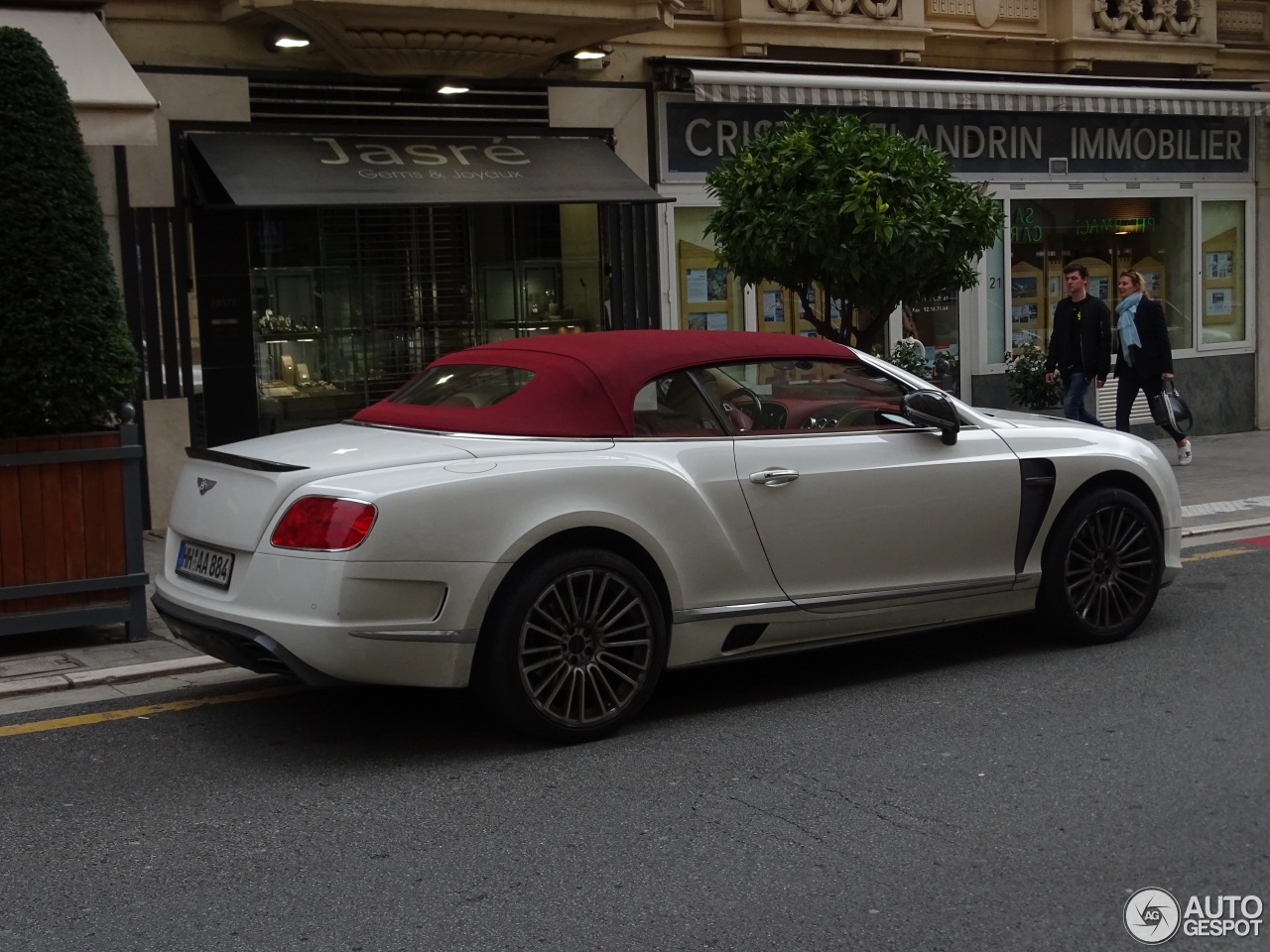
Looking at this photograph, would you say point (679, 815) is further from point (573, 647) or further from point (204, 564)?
point (204, 564)

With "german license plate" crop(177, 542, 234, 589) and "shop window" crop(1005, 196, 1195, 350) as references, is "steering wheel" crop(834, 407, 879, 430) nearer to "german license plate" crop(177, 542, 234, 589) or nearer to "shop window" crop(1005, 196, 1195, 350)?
"german license plate" crop(177, 542, 234, 589)

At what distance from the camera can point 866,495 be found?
6.46 metres

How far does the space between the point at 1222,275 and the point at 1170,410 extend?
18.6 ft

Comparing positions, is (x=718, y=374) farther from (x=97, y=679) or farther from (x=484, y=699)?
(x=97, y=679)

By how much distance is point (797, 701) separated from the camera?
643cm

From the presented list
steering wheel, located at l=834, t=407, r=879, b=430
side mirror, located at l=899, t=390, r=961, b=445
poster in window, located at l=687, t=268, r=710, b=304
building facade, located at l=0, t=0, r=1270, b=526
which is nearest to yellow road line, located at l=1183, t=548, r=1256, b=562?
building facade, located at l=0, t=0, r=1270, b=526

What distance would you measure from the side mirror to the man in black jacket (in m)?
7.80

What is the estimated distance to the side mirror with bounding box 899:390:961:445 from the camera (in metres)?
6.67

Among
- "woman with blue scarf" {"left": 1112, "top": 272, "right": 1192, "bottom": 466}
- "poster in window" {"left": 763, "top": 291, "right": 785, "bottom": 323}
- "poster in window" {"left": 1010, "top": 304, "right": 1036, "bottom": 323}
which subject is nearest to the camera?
"woman with blue scarf" {"left": 1112, "top": 272, "right": 1192, "bottom": 466}

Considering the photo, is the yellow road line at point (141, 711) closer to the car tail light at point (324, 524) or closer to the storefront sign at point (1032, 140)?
the car tail light at point (324, 524)

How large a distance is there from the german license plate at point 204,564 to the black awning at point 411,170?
20.3 ft

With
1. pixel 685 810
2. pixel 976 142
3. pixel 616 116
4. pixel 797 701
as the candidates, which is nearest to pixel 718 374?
pixel 797 701

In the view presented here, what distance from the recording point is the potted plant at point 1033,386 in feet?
48.0

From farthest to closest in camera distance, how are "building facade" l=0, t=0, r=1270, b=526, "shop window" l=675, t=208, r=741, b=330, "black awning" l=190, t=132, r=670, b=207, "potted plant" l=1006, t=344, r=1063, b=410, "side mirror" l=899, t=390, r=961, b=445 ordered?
"shop window" l=675, t=208, r=741, b=330
"potted plant" l=1006, t=344, r=1063, b=410
"building facade" l=0, t=0, r=1270, b=526
"black awning" l=190, t=132, r=670, b=207
"side mirror" l=899, t=390, r=961, b=445
